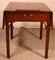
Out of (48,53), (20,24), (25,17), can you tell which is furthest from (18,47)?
(20,24)

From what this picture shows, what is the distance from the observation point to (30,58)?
1974mm

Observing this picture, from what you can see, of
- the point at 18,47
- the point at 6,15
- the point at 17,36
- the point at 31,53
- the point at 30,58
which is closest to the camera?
the point at 6,15

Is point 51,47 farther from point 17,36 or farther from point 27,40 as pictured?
point 17,36

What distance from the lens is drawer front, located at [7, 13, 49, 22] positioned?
5.89 feet

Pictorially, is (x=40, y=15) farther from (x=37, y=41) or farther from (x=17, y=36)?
(x=17, y=36)

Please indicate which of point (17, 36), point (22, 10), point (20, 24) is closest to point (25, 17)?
point (22, 10)

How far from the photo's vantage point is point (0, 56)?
202 centimetres

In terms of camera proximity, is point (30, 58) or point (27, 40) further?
point (27, 40)

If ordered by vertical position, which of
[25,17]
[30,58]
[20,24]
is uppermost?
[25,17]

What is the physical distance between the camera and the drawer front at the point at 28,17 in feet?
5.89

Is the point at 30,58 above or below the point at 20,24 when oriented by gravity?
below

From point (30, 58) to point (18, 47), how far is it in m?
0.38

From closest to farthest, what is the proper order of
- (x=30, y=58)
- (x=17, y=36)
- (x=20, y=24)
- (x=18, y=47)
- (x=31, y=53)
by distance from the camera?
(x=30, y=58), (x=31, y=53), (x=18, y=47), (x=17, y=36), (x=20, y=24)

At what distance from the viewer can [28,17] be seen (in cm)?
181
